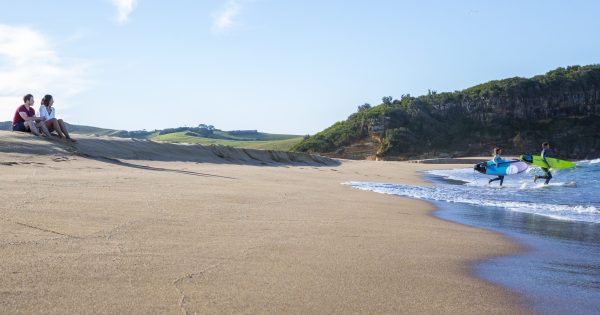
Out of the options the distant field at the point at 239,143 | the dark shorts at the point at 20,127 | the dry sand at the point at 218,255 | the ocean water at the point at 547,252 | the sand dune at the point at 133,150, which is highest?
the distant field at the point at 239,143

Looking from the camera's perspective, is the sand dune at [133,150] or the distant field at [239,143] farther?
the distant field at [239,143]

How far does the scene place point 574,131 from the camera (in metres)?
54.5

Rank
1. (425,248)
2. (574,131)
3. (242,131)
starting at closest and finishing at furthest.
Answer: (425,248) < (574,131) < (242,131)

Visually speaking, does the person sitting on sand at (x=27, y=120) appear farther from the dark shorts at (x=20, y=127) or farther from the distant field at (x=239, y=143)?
the distant field at (x=239, y=143)

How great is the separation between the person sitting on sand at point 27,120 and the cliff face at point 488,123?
40.7 meters

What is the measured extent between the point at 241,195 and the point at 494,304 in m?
4.52

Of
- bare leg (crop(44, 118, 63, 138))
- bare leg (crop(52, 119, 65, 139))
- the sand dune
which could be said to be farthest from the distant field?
bare leg (crop(52, 119, 65, 139))

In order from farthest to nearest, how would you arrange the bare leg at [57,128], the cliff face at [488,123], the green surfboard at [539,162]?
the cliff face at [488,123], the green surfboard at [539,162], the bare leg at [57,128]

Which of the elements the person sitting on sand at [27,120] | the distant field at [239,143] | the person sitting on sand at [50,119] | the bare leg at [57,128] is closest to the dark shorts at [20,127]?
the person sitting on sand at [27,120]

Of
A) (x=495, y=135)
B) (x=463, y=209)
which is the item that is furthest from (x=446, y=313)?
(x=495, y=135)

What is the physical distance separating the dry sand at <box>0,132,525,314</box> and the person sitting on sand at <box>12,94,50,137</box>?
5.39 metres

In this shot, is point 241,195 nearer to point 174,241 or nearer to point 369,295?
point 174,241

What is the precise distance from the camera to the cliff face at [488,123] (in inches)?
2077

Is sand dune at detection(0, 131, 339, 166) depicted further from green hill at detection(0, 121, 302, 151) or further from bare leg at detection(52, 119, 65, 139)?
green hill at detection(0, 121, 302, 151)
